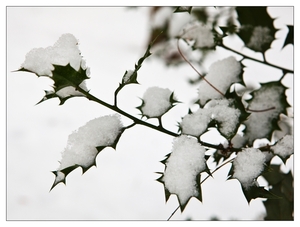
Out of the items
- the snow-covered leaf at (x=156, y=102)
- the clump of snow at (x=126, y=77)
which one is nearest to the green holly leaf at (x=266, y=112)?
the snow-covered leaf at (x=156, y=102)

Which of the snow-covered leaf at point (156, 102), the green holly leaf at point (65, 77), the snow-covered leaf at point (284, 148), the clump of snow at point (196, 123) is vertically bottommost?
the snow-covered leaf at point (284, 148)

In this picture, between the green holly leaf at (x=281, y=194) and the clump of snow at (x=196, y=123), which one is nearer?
the clump of snow at (x=196, y=123)

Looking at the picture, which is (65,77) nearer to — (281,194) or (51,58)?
(51,58)

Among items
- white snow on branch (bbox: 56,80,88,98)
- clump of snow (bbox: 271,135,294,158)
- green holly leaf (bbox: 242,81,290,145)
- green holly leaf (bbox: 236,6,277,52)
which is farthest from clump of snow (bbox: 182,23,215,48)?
white snow on branch (bbox: 56,80,88,98)

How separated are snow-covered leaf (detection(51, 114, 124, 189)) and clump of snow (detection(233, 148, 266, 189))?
0.22 metres

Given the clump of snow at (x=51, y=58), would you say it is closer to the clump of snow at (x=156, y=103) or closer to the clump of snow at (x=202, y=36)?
the clump of snow at (x=156, y=103)

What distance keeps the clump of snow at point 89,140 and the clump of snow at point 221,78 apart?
23cm

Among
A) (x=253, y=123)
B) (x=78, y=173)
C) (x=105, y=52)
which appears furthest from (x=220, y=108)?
(x=105, y=52)

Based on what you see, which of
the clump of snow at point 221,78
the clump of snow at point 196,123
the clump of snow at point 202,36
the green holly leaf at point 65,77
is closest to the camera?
the green holly leaf at point 65,77

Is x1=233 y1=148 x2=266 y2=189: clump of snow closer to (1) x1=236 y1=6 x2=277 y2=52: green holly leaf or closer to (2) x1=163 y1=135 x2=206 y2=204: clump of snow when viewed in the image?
(2) x1=163 y1=135 x2=206 y2=204: clump of snow

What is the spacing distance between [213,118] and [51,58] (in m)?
0.33

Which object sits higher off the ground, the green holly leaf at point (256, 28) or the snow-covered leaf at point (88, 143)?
the green holly leaf at point (256, 28)

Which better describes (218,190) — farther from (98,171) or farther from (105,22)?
(105,22)

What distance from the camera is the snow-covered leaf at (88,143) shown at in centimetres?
56
